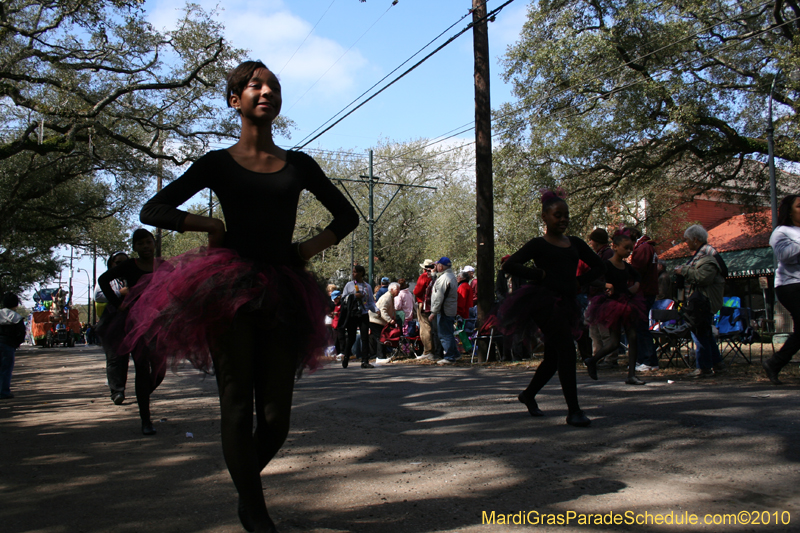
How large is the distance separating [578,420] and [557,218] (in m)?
1.72

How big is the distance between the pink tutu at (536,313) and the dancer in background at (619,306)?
1.83 metres

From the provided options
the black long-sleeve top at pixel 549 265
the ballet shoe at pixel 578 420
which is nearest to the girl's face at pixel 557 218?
the black long-sleeve top at pixel 549 265

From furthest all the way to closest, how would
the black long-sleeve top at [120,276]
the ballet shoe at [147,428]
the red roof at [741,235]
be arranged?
1. the red roof at [741,235]
2. the black long-sleeve top at [120,276]
3. the ballet shoe at [147,428]

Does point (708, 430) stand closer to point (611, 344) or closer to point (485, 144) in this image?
point (611, 344)

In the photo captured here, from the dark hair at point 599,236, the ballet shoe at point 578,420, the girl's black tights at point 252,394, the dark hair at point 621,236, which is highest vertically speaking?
the dark hair at point 599,236

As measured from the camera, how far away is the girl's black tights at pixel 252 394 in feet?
8.70

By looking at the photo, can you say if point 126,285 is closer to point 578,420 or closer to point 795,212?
point 578,420

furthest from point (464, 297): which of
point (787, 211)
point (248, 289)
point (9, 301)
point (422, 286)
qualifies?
point (248, 289)

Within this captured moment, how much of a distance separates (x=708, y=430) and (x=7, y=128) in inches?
1093

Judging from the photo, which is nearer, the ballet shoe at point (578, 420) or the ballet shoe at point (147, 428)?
the ballet shoe at point (578, 420)

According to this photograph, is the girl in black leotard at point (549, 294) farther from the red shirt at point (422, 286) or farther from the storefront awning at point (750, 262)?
the storefront awning at point (750, 262)

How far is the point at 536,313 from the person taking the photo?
18.4 feet

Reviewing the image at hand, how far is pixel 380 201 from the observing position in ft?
160

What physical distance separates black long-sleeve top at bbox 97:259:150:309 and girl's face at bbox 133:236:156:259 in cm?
15
